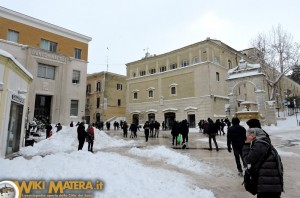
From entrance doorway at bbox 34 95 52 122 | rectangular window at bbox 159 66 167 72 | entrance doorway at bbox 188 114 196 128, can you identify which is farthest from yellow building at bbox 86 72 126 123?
entrance doorway at bbox 188 114 196 128

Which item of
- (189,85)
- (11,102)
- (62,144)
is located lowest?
(62,144)

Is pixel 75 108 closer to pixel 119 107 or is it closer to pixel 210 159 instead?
pixel 119 107

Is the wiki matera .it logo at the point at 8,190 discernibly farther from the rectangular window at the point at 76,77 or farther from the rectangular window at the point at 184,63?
the rectangular window at the point at 184,63

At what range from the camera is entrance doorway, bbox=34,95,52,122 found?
87.1 feet

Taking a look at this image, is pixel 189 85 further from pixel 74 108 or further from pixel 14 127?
pixel 14 127

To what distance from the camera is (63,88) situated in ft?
92.5

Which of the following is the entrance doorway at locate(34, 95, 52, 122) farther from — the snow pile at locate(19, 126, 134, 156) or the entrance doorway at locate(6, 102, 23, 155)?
the entrance doorway at locate(6, 102, 23, 155)

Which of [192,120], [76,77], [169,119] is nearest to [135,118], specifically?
[169,119]

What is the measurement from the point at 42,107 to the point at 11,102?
Answer: 1887 cm

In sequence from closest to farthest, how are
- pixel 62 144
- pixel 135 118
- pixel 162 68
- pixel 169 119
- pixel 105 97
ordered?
pixel 62 144 < pixel 169 119 < pixel 162 68 < pixel 135 118 < pixel 105 97

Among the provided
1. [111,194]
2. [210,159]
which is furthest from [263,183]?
[210,159]

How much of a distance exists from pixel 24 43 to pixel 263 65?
36.5m

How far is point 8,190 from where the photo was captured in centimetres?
423

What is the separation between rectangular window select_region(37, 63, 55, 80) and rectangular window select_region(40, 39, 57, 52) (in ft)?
8.48
